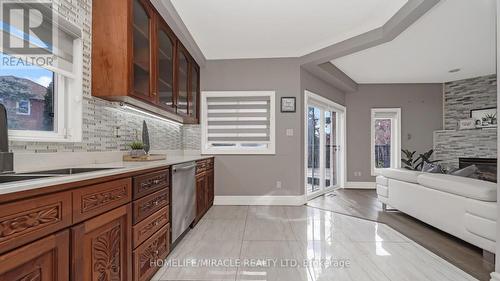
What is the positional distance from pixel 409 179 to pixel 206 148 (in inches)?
122

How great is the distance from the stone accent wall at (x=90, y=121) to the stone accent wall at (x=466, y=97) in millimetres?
6847

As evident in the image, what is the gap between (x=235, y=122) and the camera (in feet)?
14.0

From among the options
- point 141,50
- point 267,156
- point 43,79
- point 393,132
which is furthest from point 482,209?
point 393,132

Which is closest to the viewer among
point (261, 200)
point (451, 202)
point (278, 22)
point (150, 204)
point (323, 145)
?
point (150, 204)

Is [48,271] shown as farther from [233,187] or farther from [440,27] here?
[440,27]

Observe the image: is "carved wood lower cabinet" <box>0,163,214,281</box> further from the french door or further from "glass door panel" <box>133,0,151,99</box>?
the french door

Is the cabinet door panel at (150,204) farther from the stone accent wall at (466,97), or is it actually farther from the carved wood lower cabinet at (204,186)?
the stone accent wall at (466,97)

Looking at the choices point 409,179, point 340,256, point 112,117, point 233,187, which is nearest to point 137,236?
point 112,117

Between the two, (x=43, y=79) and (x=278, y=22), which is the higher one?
(x=278, y=22)

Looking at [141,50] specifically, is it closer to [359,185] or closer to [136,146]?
[136,146]

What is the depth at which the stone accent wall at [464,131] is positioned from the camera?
507cm

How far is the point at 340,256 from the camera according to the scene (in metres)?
2.24

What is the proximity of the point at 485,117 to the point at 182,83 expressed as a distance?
6.41m

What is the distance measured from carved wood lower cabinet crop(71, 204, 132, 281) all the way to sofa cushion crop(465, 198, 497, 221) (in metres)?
2.85
